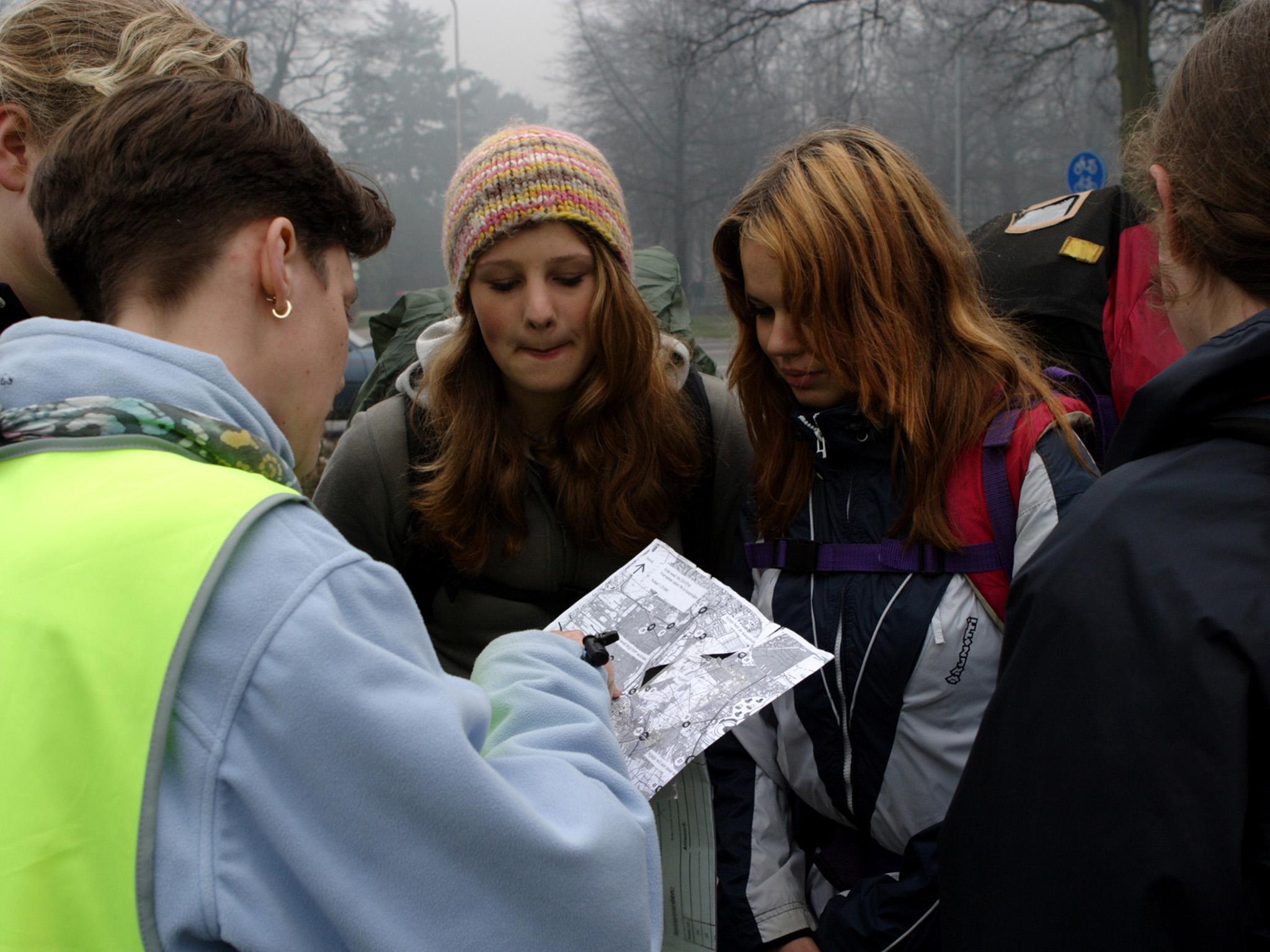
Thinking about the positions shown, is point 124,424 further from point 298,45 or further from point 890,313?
point 298,45

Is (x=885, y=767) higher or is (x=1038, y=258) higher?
(x=1038, y=258)

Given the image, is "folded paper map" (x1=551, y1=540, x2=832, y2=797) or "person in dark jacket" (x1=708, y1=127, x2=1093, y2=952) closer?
"folded paper map" (x1=551, y1=540, x2=832, y2=797)

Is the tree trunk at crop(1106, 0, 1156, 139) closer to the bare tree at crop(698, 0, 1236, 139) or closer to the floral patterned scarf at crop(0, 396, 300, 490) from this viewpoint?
the bare tree at crop(698, 0, 1236, 139)

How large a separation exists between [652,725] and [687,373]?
111 centimetres

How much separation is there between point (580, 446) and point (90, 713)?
156 centimetres

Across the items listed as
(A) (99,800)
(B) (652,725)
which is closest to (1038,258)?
(B) (652,725)

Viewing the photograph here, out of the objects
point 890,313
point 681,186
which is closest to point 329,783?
point 890,313

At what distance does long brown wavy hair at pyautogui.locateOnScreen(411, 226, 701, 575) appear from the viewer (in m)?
2.27

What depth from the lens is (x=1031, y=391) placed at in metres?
1.89

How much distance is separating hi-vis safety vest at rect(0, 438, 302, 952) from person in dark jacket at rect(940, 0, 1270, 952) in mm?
926

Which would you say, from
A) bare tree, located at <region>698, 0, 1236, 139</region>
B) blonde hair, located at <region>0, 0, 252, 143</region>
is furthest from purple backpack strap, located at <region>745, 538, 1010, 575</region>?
bare tree, located at <region>698, 0, 1236, 139</region>

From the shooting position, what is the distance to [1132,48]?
1155 cm

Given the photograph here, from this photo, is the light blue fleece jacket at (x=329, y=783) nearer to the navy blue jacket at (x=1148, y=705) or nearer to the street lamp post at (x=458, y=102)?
the navy blue jacket at (x=1148, y=705)

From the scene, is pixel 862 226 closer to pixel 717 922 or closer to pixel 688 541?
pixel 688 541
